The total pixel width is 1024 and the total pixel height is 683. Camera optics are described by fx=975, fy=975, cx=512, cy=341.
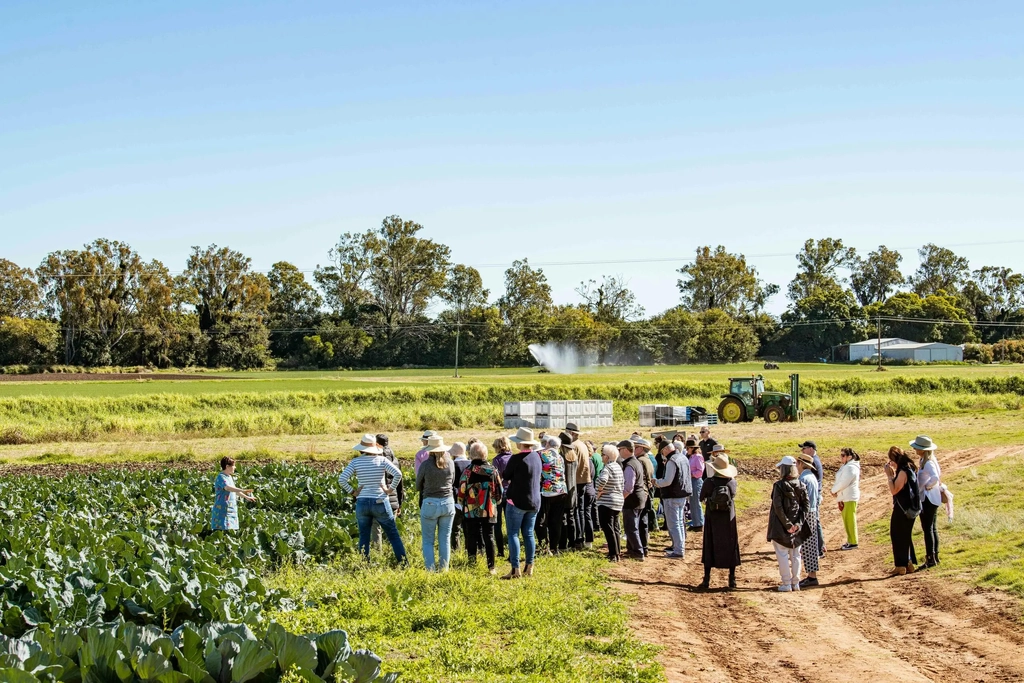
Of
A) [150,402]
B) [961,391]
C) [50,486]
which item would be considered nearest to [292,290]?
[150,402]

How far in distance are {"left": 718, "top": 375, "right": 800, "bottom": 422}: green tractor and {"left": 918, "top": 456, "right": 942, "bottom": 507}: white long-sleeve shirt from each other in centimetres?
2978

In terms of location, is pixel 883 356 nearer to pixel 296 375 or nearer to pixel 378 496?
pixel 296 375

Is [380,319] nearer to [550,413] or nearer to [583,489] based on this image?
[550,413]

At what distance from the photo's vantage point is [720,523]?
11906 mm

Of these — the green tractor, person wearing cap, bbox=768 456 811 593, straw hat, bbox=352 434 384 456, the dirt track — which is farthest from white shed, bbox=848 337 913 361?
straw hat, bbox=352 434 384 456

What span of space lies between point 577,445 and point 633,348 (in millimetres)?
92782

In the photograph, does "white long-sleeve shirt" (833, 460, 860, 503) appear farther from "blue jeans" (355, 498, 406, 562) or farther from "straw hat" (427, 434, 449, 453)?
"blue jeans" (355, 498, 406, 562)

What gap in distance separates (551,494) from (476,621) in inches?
132

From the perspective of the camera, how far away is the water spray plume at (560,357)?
90.3 meters

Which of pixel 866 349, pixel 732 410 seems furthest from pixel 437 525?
pixel 866 349

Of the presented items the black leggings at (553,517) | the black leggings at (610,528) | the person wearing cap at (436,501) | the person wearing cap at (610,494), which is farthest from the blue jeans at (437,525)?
the black leggings at (610,528)

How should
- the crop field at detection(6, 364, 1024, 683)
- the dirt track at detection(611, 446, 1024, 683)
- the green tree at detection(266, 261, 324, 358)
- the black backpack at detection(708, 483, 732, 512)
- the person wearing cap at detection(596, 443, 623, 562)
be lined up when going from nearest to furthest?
the crop field at detection(6, 364, 1024, 683), the dirt track at detection(611, 446, 1024, 683), the black backpack at detection(708, 483, 732, 512), the person wearing cap at detection(596, 443, 623, 562), the green tree at detection(266, 261, 324, 358)

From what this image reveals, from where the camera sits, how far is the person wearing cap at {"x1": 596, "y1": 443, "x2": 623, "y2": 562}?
13.0m

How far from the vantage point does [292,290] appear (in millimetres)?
109500
